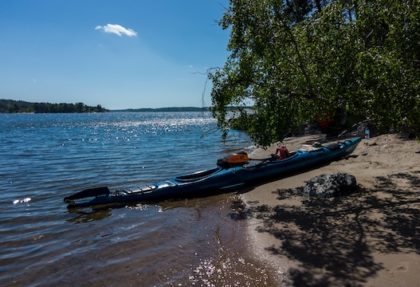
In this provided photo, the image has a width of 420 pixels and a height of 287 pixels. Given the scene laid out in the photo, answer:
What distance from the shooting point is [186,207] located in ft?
39.0

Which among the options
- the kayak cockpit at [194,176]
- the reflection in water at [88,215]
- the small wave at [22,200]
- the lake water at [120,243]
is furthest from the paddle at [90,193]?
Answer: the kayak cockpit at [194,176]

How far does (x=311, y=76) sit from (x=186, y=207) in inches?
214

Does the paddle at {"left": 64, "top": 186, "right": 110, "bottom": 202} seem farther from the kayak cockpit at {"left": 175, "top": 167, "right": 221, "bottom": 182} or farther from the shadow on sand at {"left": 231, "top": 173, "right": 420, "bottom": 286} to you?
the shadow on sand at {"left": 231, "top": 173, "right": 420, "bottom": 286}

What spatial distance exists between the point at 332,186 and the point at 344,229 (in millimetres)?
2513

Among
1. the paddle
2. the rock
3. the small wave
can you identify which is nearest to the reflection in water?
the paddle

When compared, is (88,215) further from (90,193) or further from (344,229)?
(344,229)

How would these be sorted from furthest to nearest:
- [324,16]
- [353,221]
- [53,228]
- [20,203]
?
[20,203] < [53,228] < [324,16] < [353,221]

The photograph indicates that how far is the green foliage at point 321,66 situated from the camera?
709 cm

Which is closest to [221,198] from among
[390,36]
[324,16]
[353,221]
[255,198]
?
[255,198]

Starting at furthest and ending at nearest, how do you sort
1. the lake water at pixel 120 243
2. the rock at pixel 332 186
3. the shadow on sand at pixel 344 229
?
the rock at pixel 332 186 < the lake water at pixel 120 243 < the shadow on sand at pixel 344 229

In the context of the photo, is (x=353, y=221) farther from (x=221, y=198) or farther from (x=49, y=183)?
(x=49, y=183)

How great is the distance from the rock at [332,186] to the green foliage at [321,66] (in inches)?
73.3

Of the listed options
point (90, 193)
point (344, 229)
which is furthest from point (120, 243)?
point (344, 229)

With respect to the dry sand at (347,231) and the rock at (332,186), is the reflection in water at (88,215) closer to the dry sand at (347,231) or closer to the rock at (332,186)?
the dry sand at (347,231)
